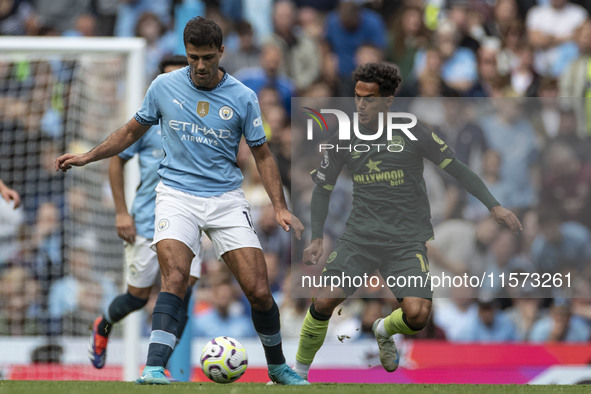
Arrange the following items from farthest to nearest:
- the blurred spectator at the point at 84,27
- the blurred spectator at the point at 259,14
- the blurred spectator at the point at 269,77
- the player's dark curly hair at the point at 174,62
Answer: the blurred spectator at the point at 84,27
the blurred spectator at the point at 259,14
the blurred spectator at the point at 269,77
the player's dark curly hair at the point at 174,62

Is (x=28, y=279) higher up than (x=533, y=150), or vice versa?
(x=533, y=150)

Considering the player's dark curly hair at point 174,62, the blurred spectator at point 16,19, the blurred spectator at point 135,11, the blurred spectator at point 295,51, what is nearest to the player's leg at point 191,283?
the player's dark curly hair at point 174,62

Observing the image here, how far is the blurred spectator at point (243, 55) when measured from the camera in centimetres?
1381

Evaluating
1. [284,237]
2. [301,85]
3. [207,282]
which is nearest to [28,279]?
[207,282]

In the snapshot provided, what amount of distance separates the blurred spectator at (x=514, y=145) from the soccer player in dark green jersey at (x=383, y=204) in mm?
1082

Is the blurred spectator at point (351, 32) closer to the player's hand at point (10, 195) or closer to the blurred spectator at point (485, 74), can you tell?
the blurred spectator at point (485, 74)

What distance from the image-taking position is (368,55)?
44.5 feet

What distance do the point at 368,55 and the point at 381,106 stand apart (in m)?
5.85

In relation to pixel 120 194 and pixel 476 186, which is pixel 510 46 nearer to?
pixel 476 186

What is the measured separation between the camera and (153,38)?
1414 centimetres

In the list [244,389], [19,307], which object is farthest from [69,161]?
[19,307]

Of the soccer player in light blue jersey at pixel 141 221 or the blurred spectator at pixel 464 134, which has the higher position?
the blurred spectator at pixel 464 134

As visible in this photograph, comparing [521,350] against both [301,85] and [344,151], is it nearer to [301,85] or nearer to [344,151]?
[344,151]

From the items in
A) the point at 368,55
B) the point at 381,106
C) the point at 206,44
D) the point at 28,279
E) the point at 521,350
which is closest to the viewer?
the point at 206,44
